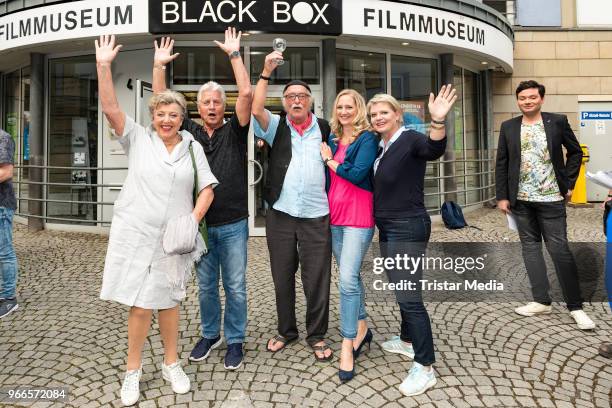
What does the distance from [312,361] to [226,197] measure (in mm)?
1236

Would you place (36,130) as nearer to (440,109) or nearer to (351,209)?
(351,209)

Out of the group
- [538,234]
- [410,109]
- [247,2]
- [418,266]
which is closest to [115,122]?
[418,266]

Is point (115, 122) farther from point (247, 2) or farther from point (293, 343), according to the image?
point (247, 2)

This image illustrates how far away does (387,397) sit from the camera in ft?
8.22

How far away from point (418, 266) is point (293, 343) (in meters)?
1.17

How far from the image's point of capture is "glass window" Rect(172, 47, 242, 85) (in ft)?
24.0

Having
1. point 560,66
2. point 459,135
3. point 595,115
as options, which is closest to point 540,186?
point 459,135

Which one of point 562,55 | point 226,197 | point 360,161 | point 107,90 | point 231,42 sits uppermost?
point 562,55

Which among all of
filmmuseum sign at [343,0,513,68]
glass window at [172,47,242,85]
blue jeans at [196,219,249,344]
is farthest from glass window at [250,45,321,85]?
blue jeans at [196,219,249,344]

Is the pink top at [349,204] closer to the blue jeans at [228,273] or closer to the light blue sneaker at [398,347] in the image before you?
the blue jeans at [228,273]

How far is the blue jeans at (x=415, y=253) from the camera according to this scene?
8.51 feet

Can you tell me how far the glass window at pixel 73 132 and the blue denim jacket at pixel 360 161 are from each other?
6.60m

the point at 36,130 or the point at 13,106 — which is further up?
the point at 13,106

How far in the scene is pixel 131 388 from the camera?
247 centimetres
